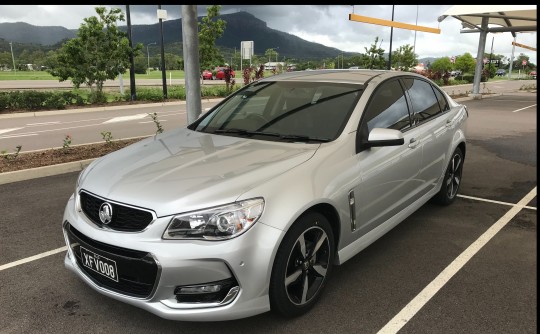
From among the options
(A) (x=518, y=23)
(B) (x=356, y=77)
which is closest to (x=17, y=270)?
(B) (x=356, y=77)

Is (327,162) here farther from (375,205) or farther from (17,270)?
(17,270)

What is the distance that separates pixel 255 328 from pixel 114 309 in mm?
1023

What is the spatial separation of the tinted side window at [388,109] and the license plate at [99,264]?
219 cm

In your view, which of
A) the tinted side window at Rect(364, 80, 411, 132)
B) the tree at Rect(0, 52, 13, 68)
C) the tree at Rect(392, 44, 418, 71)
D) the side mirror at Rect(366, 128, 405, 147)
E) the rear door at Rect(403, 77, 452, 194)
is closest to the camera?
the side mirror at Rect(366, 128, 405, 147)

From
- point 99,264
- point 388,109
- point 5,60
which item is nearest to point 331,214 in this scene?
point 388,109

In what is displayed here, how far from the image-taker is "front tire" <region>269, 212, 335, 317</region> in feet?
8.77

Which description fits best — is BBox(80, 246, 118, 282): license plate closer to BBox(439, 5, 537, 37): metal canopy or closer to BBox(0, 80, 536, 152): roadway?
BBox(0, 80, 536, 152): roadway

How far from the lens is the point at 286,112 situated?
387 centimetres

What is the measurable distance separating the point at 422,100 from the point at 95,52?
1761 cm

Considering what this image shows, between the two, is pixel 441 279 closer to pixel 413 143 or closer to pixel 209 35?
pixel 413 143

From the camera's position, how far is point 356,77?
4102mm

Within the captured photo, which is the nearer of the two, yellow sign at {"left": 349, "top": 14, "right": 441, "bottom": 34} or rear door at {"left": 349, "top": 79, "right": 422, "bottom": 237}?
rear door at {"left": 349, "top": 79, "right": 422, "bottom": 237}

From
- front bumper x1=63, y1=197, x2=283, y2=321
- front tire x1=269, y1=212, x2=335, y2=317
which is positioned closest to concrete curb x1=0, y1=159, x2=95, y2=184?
front bumper x1=63, y1=197, x2=283, y2=321

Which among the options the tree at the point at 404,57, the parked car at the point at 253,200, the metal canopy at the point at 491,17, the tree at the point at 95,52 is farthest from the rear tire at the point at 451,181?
the tree at the point at 404,57
